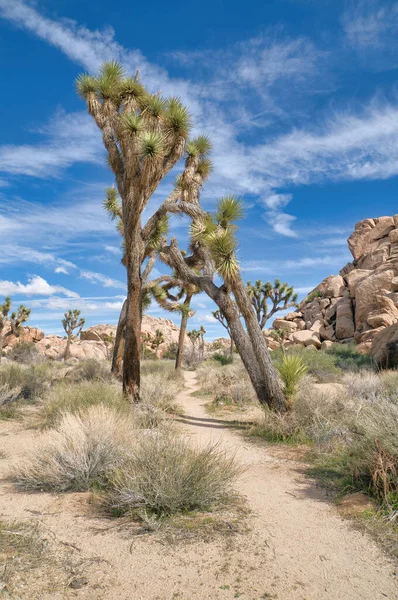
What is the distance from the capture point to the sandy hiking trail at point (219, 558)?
2.74 metres

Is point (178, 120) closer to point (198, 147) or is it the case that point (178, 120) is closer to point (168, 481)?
point (198, 147)

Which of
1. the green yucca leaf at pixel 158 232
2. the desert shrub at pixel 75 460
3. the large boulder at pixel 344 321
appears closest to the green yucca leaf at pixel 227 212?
the green yucca leaf at pixel 158 232

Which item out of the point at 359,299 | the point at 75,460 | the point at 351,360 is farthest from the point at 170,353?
the point at 75,460

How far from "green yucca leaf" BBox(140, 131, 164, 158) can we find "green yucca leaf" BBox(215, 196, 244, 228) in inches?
77.7

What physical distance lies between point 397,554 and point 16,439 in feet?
21.1

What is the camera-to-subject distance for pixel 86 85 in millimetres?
10469

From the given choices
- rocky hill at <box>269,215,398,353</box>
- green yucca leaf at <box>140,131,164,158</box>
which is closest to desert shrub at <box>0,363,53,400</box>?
green yucca leaf at <box>140,131,164,158</box>

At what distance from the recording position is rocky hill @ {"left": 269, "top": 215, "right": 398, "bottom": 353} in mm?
27375

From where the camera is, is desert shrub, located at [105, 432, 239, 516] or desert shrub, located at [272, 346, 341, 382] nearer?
desert shrub, located at [105, 432, 239, 516]

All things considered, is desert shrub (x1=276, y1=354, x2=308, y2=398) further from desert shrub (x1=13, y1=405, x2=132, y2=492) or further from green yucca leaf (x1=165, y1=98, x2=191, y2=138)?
green yucca leaf (x1=165, y1=98, x2=191, y2=138)

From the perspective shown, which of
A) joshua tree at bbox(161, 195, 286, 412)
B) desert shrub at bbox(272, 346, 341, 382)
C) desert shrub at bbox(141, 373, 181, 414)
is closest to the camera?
joshua tree at bbox(161, 195, 286, 412)

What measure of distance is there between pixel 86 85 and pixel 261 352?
844 cm

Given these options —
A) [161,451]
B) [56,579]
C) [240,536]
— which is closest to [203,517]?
[240,536]

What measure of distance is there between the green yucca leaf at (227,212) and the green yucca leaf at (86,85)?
4770 millimetres
